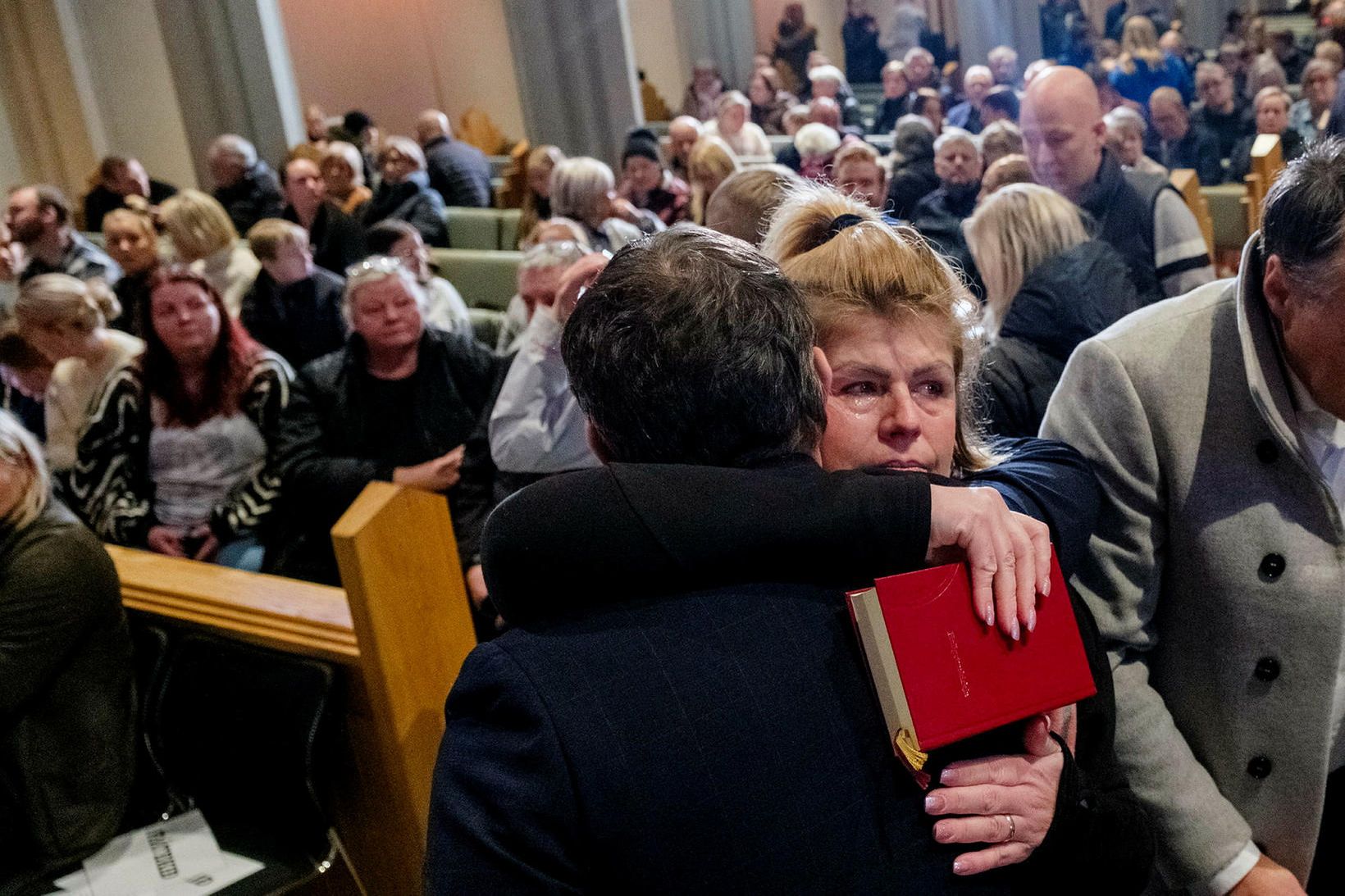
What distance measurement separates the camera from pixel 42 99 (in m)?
10.2

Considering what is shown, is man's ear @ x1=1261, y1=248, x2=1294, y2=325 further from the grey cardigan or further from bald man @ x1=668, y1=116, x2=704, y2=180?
bald man @ x1=668, y1=116, x2=704, y2=180

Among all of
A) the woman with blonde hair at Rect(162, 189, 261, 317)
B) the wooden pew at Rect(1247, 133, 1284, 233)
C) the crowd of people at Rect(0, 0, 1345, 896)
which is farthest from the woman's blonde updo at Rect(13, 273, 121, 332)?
the wooden pew at Rect(1247, 133, 1284, 233)

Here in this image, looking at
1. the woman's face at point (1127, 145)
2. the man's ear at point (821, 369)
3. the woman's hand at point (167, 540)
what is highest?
the man's ear at point (821, 369)

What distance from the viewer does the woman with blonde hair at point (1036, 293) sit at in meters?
2.54

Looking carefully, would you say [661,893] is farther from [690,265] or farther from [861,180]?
[861,180]

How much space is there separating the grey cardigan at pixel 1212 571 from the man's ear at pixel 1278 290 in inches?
1.0

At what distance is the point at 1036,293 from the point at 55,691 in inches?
85.1

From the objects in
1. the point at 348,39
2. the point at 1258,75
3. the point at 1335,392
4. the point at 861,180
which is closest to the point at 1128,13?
the point at 1258,75

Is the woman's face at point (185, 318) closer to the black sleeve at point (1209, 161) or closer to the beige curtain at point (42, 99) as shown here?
the black sleeve at point (1209, 161)

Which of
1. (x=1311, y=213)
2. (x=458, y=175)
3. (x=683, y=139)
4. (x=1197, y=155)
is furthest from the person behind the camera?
(x=458, y=175)

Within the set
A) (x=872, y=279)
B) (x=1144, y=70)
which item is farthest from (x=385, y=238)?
(x=1144, y=70)

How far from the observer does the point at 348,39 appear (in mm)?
13992

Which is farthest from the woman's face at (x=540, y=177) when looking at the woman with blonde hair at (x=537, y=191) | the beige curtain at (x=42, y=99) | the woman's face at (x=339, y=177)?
the beige curtain at (x=42, y=99)

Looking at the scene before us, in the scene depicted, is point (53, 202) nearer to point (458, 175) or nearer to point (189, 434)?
point (458, 175)
